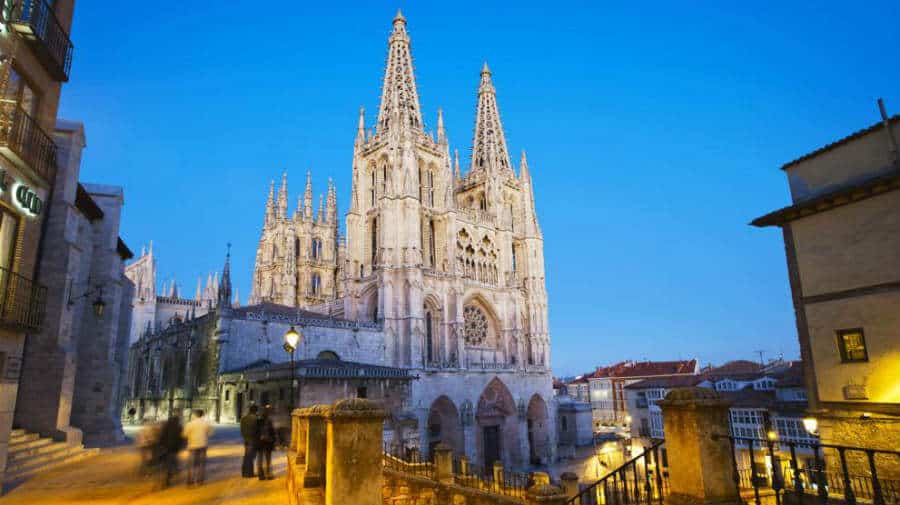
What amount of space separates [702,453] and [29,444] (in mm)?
14191

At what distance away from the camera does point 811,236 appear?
14312 millimetres

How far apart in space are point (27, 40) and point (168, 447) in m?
8.91

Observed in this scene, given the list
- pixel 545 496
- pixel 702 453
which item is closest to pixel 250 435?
pixel 545 496

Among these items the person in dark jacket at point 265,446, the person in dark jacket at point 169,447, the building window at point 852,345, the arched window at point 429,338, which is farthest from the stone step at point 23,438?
the arched window at point 429,338

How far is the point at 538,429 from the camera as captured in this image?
47.1 metres

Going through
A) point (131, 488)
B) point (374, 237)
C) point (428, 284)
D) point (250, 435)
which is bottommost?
point (131, 488)

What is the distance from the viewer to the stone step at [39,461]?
35.7ft

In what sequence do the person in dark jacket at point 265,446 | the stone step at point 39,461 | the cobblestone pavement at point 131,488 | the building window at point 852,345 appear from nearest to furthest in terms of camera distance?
the cobblestone pavement at point 131,488 < the person in dark jacket at point 265,446 < the stone step at point 39,461 < the building window at point 852,345

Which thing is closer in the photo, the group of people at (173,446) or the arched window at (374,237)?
the group of people at (173,446)

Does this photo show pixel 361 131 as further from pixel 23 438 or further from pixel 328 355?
pixel 23 438

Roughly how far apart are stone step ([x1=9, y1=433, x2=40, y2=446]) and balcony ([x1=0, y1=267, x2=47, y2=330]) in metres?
2.81

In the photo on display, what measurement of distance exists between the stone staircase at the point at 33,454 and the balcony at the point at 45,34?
8.08 m

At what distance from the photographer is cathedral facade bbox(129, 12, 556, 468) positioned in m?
38.0

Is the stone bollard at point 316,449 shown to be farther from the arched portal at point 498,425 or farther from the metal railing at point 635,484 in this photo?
the arched portal at point 498,425
